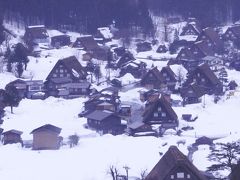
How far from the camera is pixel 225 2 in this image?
40.9m

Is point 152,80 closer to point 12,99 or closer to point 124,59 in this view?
A: point 124,59

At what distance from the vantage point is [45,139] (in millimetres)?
19172

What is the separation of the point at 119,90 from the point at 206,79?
154 inches

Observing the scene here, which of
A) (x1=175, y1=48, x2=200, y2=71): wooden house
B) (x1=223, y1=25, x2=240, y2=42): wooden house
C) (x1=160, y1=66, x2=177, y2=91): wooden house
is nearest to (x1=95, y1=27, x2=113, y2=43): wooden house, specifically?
(x1=175, y1=48, x2=200, y2=71): wooden house

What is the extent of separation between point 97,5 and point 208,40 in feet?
26.6

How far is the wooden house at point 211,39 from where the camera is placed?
108 feet

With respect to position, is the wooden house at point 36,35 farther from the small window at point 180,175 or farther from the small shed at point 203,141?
the small window at point 180,175

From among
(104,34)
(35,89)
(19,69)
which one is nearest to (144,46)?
(104,34)

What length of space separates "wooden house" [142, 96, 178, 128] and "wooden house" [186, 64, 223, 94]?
15.0 ft

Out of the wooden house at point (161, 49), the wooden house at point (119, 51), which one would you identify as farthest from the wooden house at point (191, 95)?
the wooden house at point (161, 49)

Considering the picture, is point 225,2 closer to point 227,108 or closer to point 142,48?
point 142,48

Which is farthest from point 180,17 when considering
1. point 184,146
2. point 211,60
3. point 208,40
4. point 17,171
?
point 17,171

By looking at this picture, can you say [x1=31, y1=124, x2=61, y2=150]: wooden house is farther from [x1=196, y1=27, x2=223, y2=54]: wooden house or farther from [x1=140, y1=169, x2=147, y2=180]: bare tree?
[x1=196, y1=27, x2=223, y2=54]: wooden house

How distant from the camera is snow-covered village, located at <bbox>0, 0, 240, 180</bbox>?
658 inches
